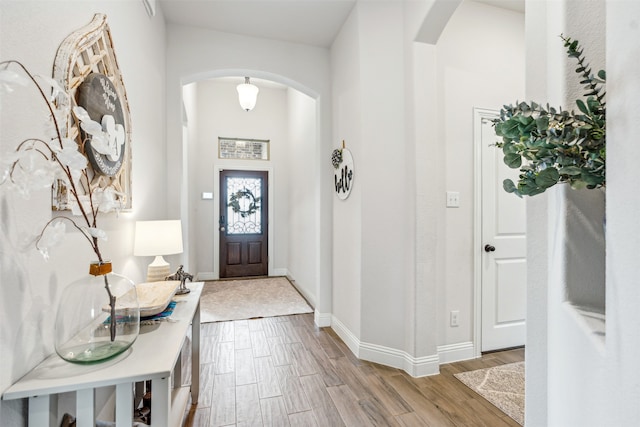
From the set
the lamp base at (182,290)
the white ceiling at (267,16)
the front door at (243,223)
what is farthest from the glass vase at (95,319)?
the front door at (243,223)

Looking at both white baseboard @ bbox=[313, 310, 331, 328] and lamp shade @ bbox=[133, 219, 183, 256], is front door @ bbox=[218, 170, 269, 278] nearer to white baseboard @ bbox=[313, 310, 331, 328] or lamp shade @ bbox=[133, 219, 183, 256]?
white baseboard @ bbox=[313, 310, 331, 328]

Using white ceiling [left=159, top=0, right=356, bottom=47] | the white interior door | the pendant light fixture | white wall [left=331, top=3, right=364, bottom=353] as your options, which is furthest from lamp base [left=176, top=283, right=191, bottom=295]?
the pendant light fixture

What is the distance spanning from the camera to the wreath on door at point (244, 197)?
5.41 metres

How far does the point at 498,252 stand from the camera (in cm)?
251

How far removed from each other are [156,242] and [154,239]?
0.02m

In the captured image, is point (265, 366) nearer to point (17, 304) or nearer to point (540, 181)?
point (17, 304)

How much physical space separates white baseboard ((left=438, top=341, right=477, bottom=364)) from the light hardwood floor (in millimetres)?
61

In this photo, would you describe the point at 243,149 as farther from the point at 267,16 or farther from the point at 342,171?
the point at 342,171

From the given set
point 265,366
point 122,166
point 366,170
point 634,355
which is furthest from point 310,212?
point 634,355

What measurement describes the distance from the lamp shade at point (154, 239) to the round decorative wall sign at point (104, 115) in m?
0.51

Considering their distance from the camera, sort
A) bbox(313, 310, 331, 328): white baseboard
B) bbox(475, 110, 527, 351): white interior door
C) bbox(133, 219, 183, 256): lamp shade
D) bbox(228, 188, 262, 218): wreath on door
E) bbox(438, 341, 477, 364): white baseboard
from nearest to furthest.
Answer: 1. bbox(133, 219, 183, 256): lamp shade
2. bbox(438, 341, 477, 364): white baseboard
3. bbox(475, 110, 527, 351): white interior door
4. bbox(313, 310, 331, 328): white baseboard
5. bbox(228, 188, 262, 218): wreath on door

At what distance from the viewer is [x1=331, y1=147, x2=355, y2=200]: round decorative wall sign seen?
263 cm

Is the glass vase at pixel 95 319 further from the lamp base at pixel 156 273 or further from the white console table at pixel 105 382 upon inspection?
the lamp base at pixel 156 273

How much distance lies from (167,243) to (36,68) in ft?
4.12
